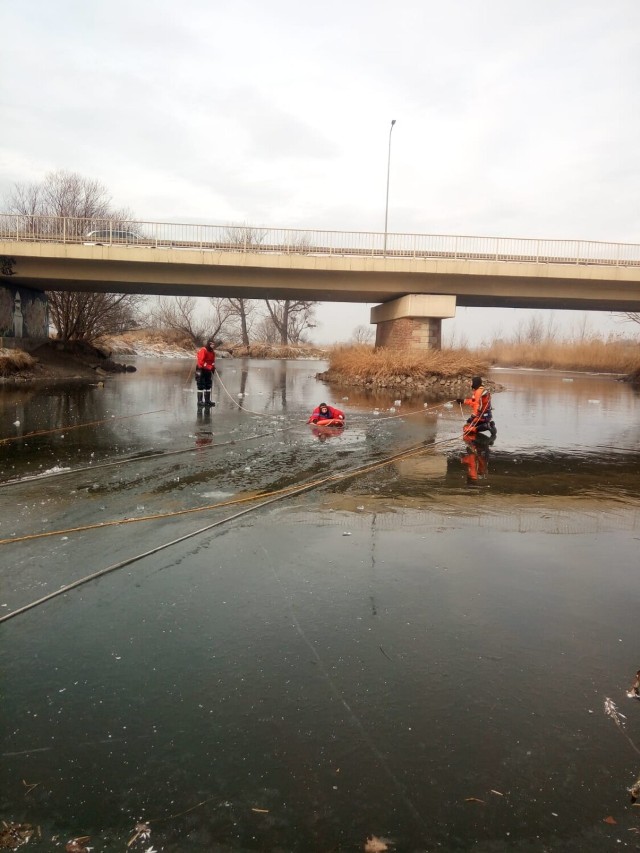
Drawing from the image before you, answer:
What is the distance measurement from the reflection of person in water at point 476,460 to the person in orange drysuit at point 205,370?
7.79 meters

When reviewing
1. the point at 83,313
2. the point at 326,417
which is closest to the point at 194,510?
the point at 326,417

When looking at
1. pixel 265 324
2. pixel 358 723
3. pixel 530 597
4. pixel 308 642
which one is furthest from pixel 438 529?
pixel 265 324

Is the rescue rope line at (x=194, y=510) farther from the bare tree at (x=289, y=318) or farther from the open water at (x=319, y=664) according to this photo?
the bare tree at (x=289, y=318)

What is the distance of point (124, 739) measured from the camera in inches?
120

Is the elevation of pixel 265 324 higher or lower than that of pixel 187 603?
higher

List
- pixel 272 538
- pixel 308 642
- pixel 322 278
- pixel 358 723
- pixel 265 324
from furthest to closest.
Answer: pixel 265 324 → pixel 322 278 → pixel 272 538 → pixel 308 642 → pixel 358 723

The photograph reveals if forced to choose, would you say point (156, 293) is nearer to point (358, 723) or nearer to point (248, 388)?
point (248, 388)

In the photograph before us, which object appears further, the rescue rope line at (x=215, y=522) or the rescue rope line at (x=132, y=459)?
the rescue rope line at (x=132, y=459)

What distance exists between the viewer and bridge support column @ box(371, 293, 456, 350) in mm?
30062

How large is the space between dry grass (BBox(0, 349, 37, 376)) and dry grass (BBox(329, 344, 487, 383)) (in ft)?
49.8

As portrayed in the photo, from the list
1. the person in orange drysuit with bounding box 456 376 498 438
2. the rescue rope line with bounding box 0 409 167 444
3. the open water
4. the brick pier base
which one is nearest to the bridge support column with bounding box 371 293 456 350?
the brick pier base

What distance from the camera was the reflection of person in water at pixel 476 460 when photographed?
9.31 meters

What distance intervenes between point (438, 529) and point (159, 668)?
3.72 meters

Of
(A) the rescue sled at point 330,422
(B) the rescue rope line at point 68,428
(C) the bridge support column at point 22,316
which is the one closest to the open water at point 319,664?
(B) the rescue rope line at point 68,428
